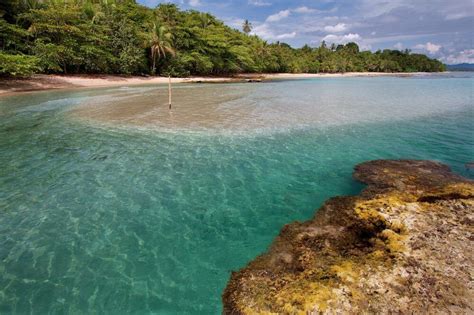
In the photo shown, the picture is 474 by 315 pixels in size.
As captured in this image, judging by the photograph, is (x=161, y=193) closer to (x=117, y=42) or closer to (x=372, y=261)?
(x=372, y=261)

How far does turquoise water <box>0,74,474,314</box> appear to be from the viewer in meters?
4.55

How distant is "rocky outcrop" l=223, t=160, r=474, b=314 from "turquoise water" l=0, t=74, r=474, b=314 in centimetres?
53

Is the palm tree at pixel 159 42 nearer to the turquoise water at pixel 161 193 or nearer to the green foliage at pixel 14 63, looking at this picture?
the green foliage at pixel 14 63

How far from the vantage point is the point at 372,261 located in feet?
14.8

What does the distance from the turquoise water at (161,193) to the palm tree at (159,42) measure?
3379cm

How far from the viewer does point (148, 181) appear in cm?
826

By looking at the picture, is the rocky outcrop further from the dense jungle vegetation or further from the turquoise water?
the dense jungle vegetation

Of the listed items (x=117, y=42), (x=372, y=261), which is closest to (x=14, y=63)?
(x=117, y=42)

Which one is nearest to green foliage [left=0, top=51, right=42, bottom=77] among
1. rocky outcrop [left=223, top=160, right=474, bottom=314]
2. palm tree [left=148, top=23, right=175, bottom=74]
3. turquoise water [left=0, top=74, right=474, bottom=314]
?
turquoise water [left=0, top=74, right=474, bottom=314]

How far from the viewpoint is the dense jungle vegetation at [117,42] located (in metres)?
32.3

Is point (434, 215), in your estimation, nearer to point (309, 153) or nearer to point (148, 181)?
point (309, 153)

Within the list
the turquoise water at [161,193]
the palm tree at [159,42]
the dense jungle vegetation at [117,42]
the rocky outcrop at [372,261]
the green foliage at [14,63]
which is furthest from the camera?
the palm tree at [159,42]

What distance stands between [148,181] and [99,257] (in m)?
3.30

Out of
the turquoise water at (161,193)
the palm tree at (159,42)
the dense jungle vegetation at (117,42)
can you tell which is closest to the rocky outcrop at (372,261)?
the turquoise water at (161,193)
